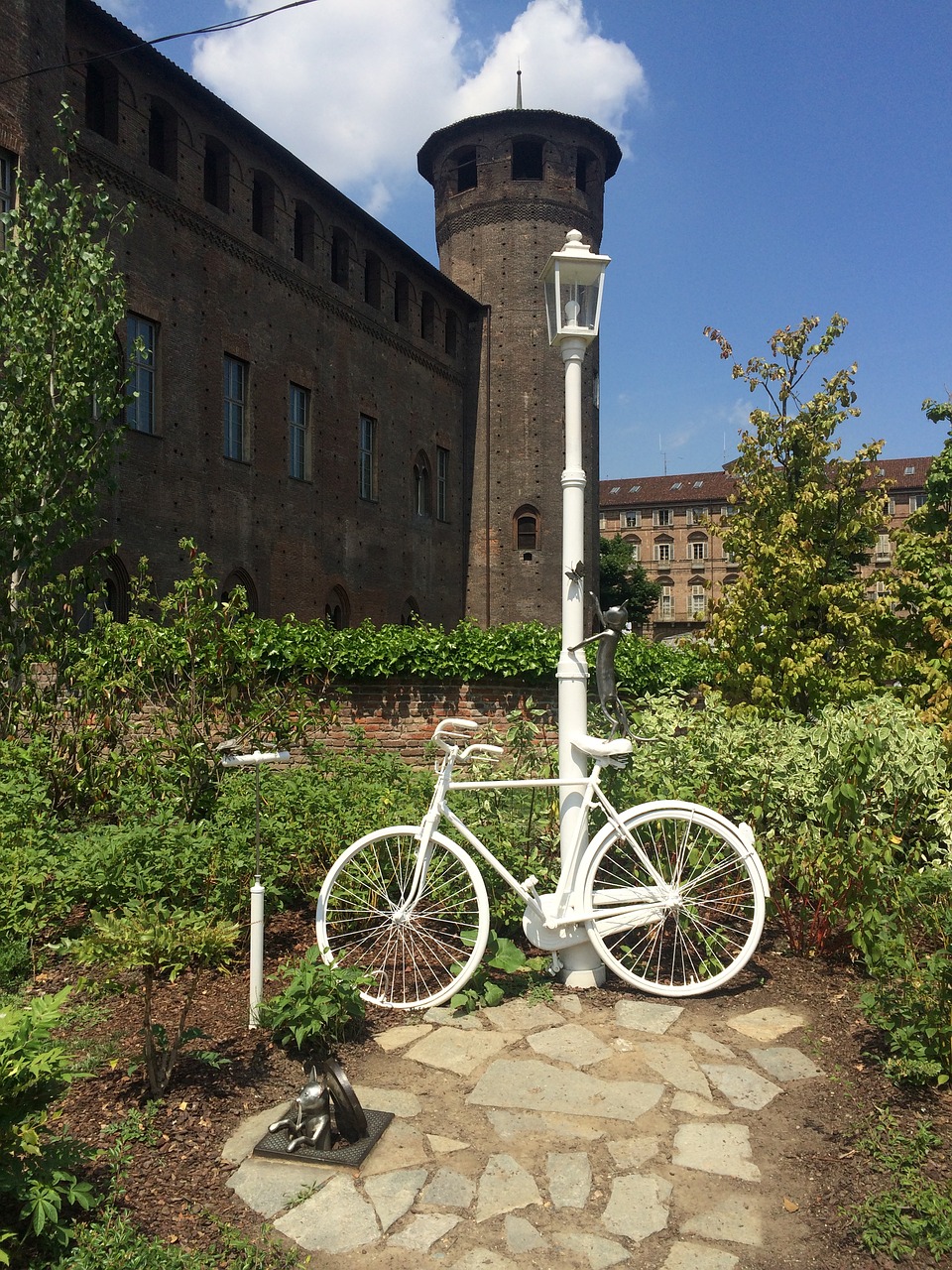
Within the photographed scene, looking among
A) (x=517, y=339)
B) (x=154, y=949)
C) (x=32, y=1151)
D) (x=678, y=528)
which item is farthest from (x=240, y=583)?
(x=678, y=528)

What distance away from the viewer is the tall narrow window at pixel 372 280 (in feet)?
83.1

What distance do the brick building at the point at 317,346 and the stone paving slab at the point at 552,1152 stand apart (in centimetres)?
1226

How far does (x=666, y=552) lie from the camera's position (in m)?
71.9

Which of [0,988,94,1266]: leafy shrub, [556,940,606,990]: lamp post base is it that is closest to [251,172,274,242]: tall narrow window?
[556,940,606,990]: lamp post base

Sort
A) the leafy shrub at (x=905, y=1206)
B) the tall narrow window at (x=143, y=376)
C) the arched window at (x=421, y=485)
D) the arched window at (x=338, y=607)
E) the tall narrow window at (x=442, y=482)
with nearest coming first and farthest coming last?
the leafy shrub at (x=905, y=1206)
the tall narrow window at (x=143, y=376)
the arched window at (x=338, y=607)
the arched window at (x=421, y=485)
the tall narrow window at (x=442, y=482)

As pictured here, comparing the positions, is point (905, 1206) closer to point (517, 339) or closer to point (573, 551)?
point (573, 551)

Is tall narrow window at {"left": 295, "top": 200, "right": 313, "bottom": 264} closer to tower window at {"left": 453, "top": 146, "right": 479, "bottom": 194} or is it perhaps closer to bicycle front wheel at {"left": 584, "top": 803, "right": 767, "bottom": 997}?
tower window at {"left": 453, "top": 146, "right": 479, "bottom": 194}

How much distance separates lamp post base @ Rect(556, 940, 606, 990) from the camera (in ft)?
15.4

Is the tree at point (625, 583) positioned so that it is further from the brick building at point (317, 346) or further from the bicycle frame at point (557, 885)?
the bicycle frame at point (557, 885)

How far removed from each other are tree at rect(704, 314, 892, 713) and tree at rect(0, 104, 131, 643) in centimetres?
629

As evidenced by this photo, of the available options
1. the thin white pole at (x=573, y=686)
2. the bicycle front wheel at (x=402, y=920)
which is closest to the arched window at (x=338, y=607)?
the bicycle front wheel at (x=402, y=920)

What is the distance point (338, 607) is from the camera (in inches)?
942

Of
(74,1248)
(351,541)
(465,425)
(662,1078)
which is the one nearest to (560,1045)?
(662,1078)

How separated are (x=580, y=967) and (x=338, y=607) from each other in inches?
778
